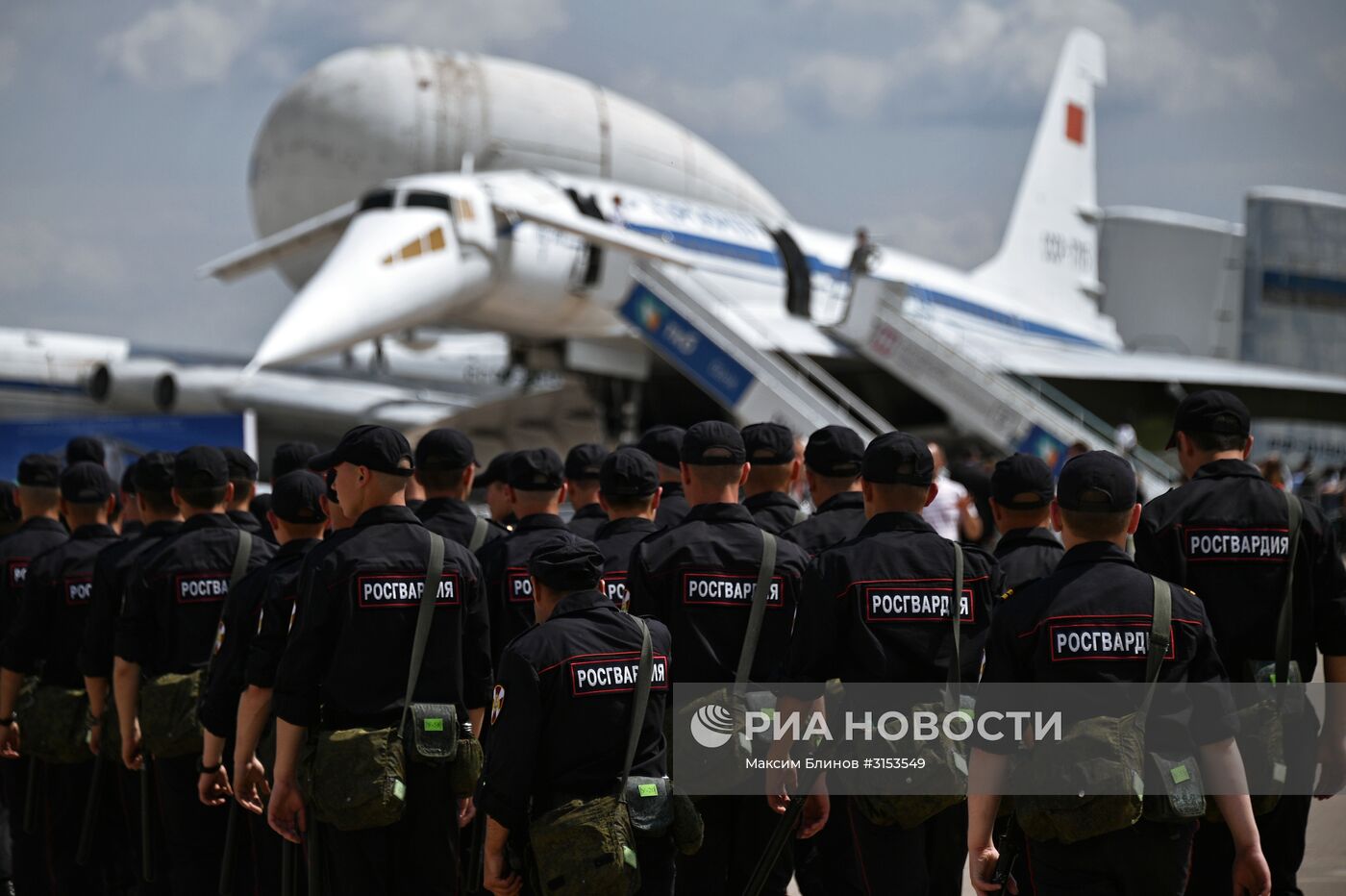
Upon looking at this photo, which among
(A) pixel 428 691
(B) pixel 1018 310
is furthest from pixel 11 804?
(B) pixel 1018 310

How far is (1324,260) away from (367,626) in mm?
29798

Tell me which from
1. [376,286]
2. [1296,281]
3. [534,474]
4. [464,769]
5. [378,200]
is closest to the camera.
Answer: [464,769]

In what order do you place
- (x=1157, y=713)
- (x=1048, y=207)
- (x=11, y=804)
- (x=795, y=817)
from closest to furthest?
(x=1157, y=713), (x=795, y=817), (x=11, y=804), (x=1048, y=207)

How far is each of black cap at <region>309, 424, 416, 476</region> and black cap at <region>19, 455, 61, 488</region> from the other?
9.69 feet

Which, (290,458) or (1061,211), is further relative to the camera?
(1061,211)

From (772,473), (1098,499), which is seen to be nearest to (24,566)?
(772,473)

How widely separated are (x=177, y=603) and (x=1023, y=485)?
10.7 ft

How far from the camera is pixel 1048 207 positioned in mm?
36625

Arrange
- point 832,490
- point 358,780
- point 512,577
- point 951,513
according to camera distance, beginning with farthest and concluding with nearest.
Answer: point 951,513
point 832,490
point 512,577
point 358,780

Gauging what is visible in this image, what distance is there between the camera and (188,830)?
525cm

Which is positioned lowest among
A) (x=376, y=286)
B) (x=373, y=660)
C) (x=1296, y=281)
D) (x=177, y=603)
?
(x=1296, y=281)

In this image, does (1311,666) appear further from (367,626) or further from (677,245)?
(677,245)

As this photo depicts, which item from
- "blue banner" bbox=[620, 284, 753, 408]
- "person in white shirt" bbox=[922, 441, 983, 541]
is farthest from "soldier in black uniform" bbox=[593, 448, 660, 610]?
"blue banner" bbox=[620, 284, 753, 408]

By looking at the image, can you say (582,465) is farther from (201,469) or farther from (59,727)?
(59,727)
